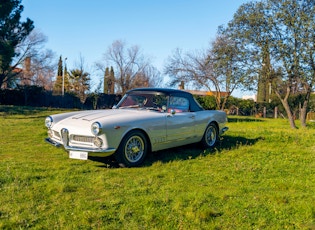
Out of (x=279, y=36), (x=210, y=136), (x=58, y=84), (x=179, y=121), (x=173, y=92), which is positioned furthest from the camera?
(x=58, y=84)

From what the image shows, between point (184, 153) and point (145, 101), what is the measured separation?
1.42 meters

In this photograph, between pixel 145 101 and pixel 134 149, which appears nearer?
pixel 134 149

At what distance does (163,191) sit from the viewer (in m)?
4.12

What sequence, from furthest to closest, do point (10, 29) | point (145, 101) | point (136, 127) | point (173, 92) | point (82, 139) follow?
point (10, 29) < point (173, 92) < point (145, 101) < point (136, 127) < point (82, 139)

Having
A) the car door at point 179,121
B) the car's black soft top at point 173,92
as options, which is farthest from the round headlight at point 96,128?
the car's black soft top at point 173,92

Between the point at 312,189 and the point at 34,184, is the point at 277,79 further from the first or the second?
the point at 34,184

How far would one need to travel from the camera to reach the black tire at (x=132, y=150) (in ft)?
17.8

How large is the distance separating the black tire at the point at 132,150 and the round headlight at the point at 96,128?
50cm

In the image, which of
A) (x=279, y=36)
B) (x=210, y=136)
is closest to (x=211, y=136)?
(x=210, y=136)

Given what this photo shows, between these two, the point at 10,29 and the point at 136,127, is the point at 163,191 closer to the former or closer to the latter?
the point at 136,127

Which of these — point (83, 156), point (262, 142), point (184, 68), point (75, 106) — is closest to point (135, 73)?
point (75, 106)

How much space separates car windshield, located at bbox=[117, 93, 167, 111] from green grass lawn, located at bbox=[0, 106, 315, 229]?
103 centimetres

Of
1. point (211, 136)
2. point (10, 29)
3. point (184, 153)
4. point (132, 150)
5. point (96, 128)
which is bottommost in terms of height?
point (184, 153)

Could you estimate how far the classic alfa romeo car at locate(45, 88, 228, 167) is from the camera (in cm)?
526
